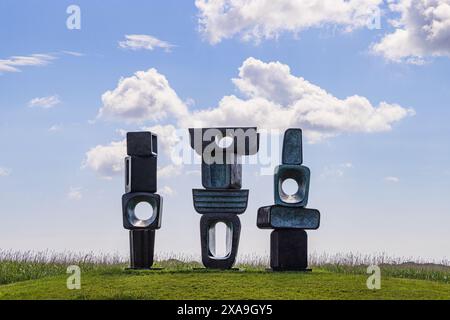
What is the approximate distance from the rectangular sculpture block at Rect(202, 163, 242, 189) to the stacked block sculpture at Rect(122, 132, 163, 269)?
3.88 ft

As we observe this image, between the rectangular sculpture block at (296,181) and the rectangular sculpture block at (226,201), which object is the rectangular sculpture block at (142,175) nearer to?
the rectangular sculpture block at (226,201)

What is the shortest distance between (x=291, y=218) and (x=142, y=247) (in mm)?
3354

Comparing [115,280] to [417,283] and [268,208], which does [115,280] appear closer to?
[268,208]

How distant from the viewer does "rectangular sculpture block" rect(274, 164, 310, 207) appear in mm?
17141

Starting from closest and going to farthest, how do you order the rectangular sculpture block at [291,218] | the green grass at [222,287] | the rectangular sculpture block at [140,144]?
the green grass at [222,287], the rectangular sculpture block at [291,218], the rectangular sculpture block at [140,144]

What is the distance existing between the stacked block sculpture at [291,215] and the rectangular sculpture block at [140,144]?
2878 mm

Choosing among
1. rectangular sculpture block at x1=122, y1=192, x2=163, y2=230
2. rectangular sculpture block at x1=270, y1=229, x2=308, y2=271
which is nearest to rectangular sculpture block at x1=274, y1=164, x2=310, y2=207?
rectangular sculpture block at x1=270, y1=229, x2=308, y2=271

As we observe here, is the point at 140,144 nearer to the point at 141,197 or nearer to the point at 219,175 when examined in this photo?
the point at 141,197

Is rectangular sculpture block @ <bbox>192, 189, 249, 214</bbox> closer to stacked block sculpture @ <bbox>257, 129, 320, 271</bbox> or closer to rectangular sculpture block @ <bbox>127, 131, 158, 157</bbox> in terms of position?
stacked block sculpture @ <bbox>257, 129, 320, 271</bbox>

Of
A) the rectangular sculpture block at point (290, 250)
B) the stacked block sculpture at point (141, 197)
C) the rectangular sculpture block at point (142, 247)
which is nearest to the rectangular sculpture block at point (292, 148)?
the rectangular sculpture block at point (290, 250)

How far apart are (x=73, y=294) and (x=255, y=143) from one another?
543 cm

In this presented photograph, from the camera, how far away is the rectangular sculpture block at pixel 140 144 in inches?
698
